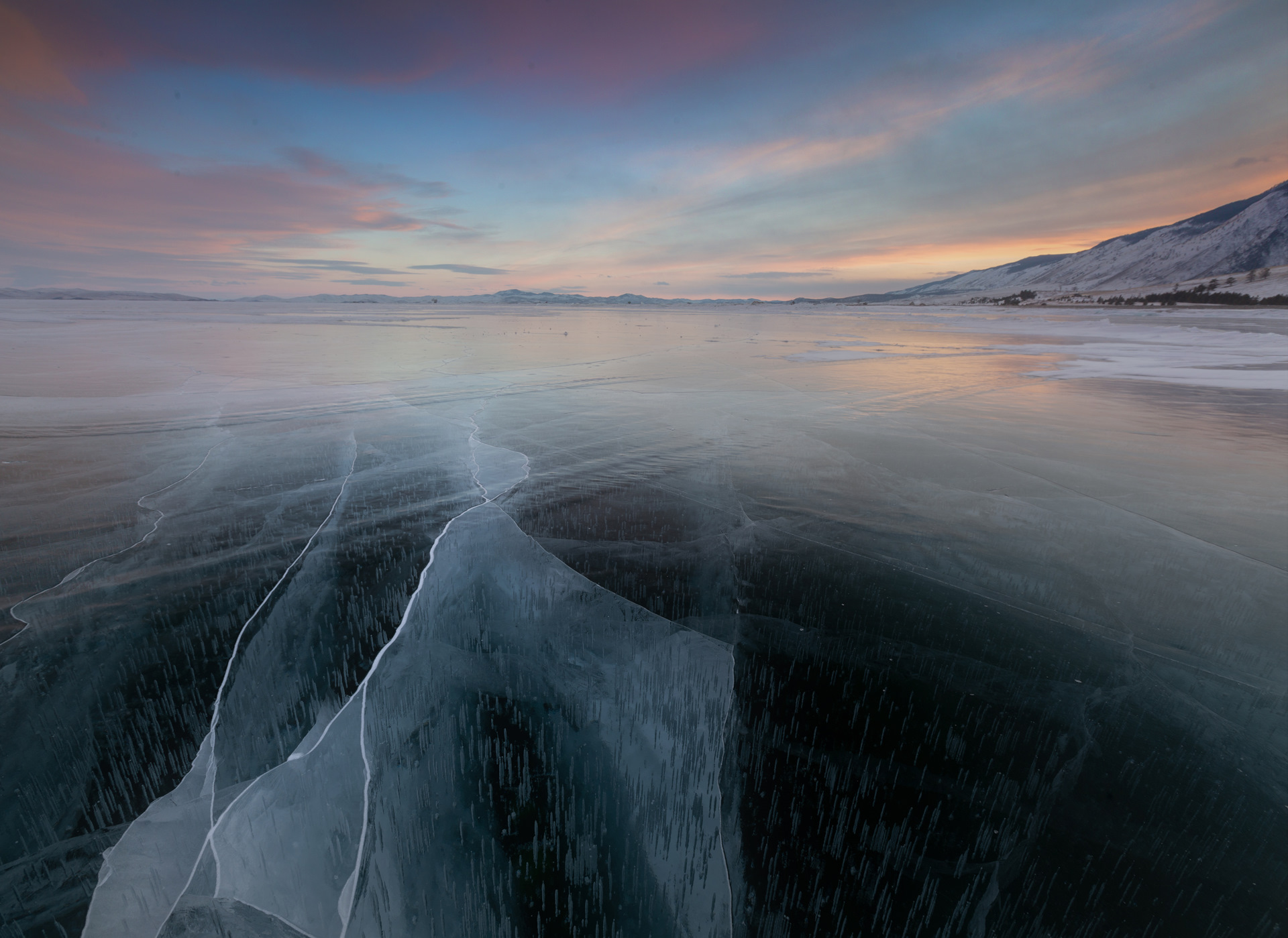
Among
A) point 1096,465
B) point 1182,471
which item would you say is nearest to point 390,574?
point 1096,465

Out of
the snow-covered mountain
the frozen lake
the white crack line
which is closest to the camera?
the frozen lake

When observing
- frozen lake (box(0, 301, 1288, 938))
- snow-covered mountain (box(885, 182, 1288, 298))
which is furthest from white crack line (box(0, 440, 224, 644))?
snow-covered mountain (box(885, 182, 1288, 298))

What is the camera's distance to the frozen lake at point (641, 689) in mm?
2221

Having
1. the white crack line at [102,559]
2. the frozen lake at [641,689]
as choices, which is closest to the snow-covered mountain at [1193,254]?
the frozen lake at [641,689]

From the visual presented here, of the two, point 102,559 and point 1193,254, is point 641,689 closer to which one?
point 102,559

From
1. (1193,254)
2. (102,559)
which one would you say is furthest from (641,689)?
(1193,254)

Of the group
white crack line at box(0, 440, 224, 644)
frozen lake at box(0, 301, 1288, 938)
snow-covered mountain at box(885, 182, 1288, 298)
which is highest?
snow-covered mountain at box(885, 182, 1288, 298)

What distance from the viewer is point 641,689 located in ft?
10.8

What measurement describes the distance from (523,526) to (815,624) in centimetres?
279

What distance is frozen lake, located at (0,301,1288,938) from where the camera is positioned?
2.22 metres

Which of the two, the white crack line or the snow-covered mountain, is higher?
the snow-covered mountain

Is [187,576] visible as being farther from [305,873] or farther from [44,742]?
[305,873]

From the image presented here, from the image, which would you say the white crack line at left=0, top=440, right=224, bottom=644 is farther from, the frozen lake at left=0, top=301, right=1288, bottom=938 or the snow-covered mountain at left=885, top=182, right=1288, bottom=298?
the snow-covered mountain at left=885, top=182, right=1288, bottom=298

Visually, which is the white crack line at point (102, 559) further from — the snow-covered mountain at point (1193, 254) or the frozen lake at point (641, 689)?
the snow-covered mountain at point (1193, 254)
